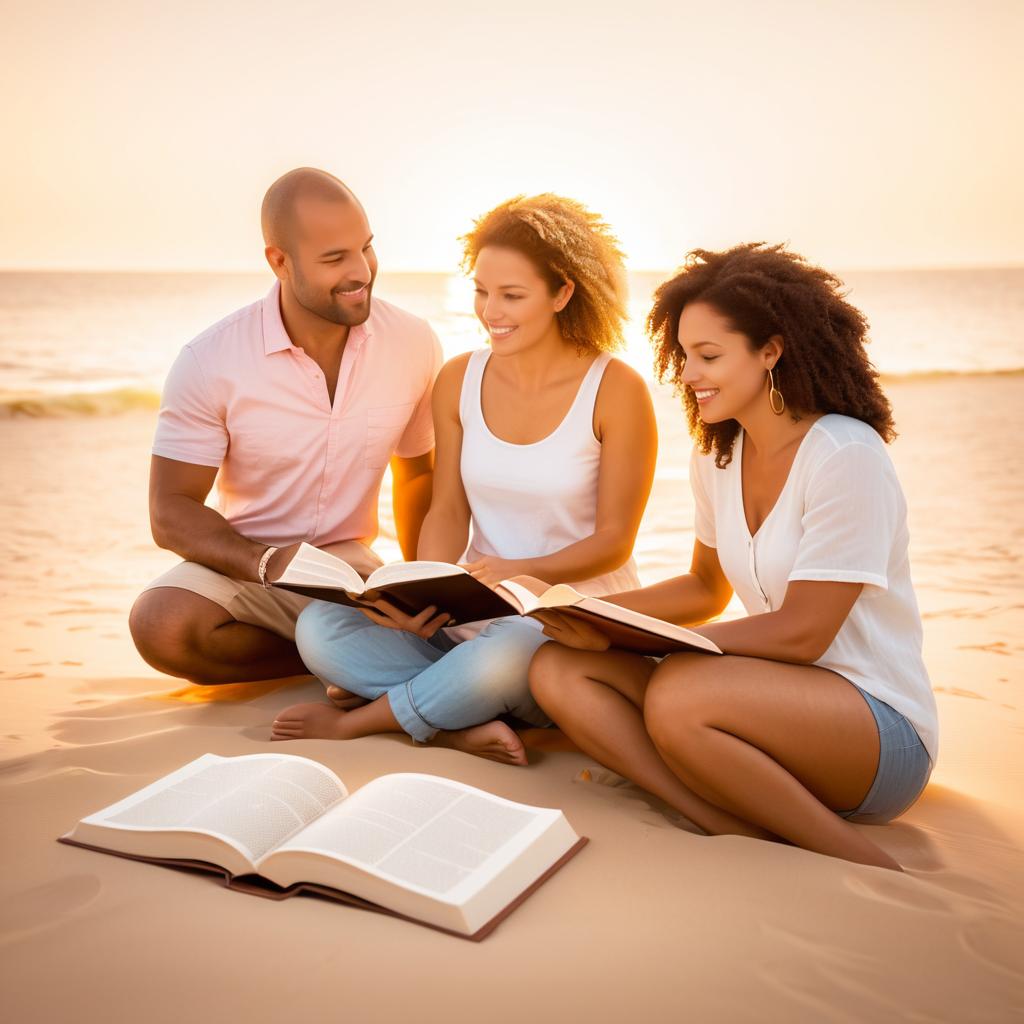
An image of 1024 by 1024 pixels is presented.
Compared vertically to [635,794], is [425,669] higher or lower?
higher

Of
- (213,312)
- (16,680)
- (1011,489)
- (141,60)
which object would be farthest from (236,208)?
(16,680)

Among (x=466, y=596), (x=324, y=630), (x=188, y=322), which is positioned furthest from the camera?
(x=188, y=322)

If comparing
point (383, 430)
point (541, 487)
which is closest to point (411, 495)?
point (383, 430)

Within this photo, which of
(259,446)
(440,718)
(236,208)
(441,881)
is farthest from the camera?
(236,208)

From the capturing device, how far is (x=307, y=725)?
129 inches

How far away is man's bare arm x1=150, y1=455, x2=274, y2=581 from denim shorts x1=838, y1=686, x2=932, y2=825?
81.3 inches

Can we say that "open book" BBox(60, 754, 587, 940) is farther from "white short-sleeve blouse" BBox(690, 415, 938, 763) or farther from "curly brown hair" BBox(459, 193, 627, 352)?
"curly brown hair" BBox(459, 193, 627, 352)

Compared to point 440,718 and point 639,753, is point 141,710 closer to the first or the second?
point 440,718

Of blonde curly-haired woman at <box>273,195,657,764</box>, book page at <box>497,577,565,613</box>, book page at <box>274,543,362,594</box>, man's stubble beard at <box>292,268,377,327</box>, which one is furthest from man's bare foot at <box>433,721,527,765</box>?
man's stubble beard at <box>292,268,377,327</box>

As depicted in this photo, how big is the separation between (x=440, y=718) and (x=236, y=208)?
20686 millimetres

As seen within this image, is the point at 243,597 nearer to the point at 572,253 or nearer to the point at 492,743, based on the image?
the point at 492,743

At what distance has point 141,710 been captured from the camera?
3.70 meters

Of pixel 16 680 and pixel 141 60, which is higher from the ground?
pixel 141 60

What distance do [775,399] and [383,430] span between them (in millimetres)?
1694
